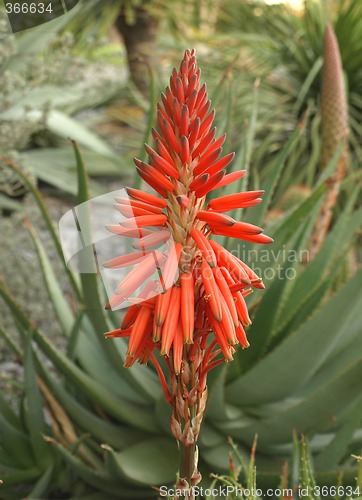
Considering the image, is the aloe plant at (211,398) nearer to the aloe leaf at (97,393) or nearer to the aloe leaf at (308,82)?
the aloe leaf at (97,393)

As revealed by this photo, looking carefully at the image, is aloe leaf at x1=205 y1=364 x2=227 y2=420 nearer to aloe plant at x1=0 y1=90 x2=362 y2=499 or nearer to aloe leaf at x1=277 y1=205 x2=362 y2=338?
aloe plant at x1=0 y1=90 x2=362 y2=499

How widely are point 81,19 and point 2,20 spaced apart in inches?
112

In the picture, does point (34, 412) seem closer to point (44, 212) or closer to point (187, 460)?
point (44, 212)

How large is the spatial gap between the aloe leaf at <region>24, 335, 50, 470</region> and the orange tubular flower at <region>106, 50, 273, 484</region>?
68 centimetres

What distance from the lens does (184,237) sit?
667 millimetres

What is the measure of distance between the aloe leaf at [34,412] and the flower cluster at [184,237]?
70 cm

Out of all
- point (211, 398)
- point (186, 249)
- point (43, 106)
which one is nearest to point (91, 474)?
point (211, 398)

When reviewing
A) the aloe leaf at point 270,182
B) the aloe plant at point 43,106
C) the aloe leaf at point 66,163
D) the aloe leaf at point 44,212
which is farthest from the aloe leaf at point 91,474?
the aloe leaf at point 66,163

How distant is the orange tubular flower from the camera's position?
63 centimetres

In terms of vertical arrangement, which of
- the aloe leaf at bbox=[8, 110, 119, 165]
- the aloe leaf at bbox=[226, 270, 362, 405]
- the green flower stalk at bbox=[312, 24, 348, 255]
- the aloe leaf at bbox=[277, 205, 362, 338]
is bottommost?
the aloe leaf at bbox=[226, 270, 362, 405]

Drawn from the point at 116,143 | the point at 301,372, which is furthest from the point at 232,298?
the point at 116,143

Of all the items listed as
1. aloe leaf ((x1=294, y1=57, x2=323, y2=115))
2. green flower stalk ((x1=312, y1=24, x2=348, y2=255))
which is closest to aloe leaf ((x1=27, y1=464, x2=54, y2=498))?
green flower stalk ((x1=312, y1=24, x2=348, y2=255))

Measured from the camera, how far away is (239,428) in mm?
1354

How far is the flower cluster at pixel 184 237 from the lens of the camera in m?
0.63
